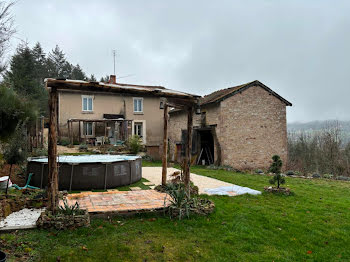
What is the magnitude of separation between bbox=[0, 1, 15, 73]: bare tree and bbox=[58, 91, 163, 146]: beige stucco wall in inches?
563

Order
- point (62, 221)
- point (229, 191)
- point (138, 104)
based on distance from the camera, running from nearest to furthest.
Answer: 1. point (62, 221)
2. point (229, 191)
3. point (138, 104)

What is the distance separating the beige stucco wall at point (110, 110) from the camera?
20.5 m

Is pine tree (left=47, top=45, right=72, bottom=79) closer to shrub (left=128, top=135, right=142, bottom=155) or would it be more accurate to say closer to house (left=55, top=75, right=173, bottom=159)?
house (left=55, top=75, right=173, bottom=159)

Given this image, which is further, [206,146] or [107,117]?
[107,117]

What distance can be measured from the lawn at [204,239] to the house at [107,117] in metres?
13.9

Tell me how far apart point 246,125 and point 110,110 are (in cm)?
1218

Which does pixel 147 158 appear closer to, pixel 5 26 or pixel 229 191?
pixel 229 191

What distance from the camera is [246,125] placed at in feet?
52.1

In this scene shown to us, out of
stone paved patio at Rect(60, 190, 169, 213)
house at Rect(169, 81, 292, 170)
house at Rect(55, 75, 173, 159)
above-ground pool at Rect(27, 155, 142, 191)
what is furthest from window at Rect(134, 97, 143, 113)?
stone paved patio at Rect(60, 190, 169, 213)

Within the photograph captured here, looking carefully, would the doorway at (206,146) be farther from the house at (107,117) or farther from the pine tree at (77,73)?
the pine tree at (77,73)

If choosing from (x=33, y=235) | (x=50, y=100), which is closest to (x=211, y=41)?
(x=50, y=100)

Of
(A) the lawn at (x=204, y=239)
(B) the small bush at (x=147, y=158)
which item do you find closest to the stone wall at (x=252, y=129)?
(B) the small bush at (x=147, y=158)

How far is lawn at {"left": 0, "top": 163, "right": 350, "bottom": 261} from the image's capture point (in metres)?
3.50

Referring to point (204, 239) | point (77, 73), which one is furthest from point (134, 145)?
point (77, 73)
